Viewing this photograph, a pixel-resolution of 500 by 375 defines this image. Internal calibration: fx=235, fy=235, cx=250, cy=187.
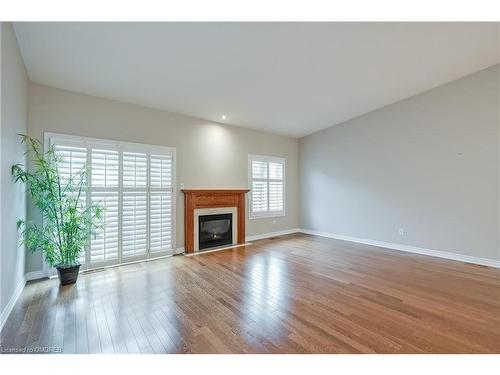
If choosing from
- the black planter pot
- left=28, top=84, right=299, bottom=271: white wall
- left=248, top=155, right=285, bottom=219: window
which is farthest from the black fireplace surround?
the black planter pot

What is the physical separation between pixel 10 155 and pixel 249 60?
305 cm

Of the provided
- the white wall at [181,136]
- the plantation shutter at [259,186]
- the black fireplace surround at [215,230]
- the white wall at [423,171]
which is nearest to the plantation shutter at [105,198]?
the white wall at [181,136]

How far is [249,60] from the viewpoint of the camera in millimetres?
3324

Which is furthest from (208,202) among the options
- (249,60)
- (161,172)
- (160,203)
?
(249,60)

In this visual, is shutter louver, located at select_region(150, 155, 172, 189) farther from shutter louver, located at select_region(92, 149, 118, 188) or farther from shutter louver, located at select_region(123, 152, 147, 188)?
shutter louver, located at select_region(92, 149, 118, 188)

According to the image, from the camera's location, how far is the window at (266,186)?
607 cm

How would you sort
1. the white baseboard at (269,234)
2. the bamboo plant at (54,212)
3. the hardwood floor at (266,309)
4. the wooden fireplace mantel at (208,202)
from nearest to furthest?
the hardwood floor at (266,309) < the bamboo plant at (54,212) < the wooden fireplace mantel at (208,202) < the white baseboard at (269,234)

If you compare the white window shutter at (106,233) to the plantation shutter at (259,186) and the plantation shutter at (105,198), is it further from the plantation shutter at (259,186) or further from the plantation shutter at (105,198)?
the plantation shutter at (259,186)

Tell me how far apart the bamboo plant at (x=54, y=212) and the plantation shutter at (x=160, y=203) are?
96cm

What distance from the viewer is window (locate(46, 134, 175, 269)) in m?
3.71

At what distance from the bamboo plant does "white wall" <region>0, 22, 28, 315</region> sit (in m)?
0.17

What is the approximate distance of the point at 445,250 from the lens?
4465 mm
